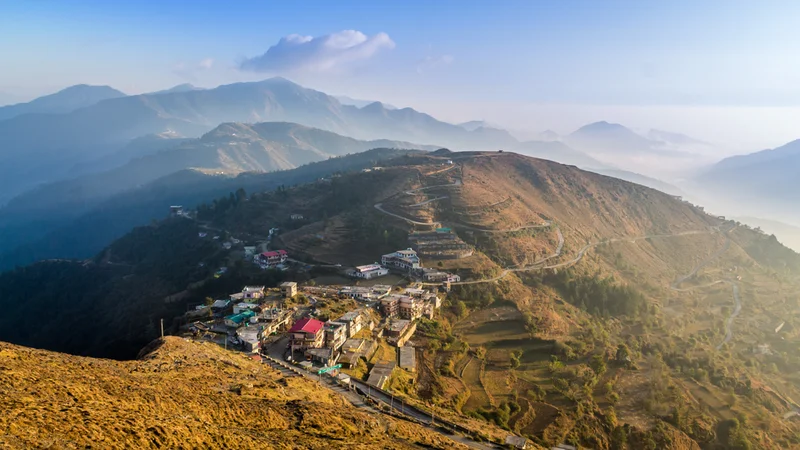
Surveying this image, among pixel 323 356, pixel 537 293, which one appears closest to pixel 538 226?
pixel 537 293

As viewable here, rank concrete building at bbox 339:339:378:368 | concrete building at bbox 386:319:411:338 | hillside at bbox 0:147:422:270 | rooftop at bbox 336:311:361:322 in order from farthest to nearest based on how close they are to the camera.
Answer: hillside at bbox 0:147:422:270, concrete building at bbox 386:319:411:338, rooftop at bbox 336:311:361:322, concrete building at bbox 339:339:378:368

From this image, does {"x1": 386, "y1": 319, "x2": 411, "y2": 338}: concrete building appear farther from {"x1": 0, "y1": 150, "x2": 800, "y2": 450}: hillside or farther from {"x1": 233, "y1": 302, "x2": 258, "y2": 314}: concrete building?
{"x1": 233, "y1": 302, "x2": 258, "y2": 314}: concrete building

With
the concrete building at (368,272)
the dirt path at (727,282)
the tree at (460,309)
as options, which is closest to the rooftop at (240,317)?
the concrete building at (368,272)

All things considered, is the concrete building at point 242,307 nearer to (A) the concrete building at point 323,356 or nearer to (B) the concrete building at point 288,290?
(B) the concrete building at point 288,290

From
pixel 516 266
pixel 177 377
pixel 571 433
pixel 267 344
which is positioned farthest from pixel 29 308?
pixel 571 433

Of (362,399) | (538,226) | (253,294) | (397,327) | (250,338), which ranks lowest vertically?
(397,327)

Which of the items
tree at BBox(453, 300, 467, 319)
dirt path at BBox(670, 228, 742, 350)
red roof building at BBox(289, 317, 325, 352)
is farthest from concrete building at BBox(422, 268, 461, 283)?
dirt path at BBox(670, 228, 742, 350)

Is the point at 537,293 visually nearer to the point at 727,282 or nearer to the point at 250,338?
the point at 250,338
